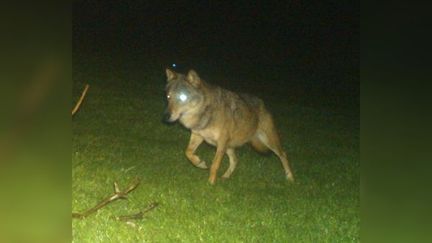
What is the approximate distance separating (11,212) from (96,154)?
5602 millimetres

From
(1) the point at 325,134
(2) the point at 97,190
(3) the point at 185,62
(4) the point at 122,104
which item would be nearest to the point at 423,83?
(2) the point at 97,190

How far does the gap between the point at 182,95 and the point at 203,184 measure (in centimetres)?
105

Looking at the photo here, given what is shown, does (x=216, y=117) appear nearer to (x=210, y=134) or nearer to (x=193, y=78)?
(x=210, y=134)

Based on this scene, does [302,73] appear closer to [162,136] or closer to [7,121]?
[162,136]

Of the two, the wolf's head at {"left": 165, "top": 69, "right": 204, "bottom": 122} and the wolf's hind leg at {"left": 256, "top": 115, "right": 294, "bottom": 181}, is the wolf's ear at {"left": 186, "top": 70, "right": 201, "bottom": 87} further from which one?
the wolf's hind leg at {"left": 256, "top": 115, "right": 294, "bottom": 181}

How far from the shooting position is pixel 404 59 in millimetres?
3020

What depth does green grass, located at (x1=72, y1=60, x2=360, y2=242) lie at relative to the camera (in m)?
5.71

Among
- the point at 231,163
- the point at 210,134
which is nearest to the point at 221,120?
the point at 210,134

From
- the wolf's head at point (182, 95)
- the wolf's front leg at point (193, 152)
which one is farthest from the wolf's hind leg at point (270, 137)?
the wolf's head at point (182, 95)

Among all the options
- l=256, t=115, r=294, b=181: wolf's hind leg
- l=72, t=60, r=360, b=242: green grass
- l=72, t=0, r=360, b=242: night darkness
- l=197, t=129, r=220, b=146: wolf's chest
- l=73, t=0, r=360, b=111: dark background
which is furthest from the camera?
l=73, t=0, r=360, b=111: dark background

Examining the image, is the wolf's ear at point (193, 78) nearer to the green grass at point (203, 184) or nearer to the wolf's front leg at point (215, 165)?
the wolf's front leg at point (215, 165)

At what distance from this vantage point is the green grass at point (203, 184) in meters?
5.71

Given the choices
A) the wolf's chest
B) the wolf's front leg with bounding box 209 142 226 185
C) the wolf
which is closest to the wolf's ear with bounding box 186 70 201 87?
the wolf

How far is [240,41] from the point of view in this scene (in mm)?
22188
